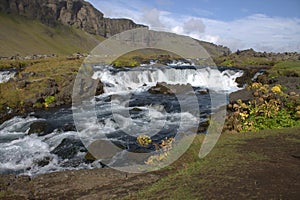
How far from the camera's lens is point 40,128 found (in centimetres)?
2039

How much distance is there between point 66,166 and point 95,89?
22.3 meters

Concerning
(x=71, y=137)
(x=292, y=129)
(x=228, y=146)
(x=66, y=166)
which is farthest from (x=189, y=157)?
(x=71, y=137)

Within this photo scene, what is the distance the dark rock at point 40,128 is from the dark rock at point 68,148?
10.9ft

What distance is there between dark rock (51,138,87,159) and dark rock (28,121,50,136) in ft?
10.9

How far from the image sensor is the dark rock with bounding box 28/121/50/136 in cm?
1961

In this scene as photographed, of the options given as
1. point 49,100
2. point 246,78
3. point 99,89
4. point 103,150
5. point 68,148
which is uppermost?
point 246,78

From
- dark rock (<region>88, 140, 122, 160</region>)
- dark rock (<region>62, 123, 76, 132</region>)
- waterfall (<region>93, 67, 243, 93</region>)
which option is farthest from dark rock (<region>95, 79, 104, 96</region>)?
dark rock (<region>88, 140, 122, 160</region>)

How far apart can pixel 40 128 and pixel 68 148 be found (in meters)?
5.83

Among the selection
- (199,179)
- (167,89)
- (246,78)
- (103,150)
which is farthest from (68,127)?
(246,78)

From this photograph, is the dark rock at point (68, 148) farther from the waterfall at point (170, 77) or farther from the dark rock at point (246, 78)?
the dark rock at point (246, 78)

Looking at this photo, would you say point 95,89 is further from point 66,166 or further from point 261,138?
point 261,138

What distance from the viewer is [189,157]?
873 cm

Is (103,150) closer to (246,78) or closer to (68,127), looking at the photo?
(68,127)

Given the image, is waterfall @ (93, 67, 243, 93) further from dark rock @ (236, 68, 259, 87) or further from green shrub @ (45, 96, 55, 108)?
green shrub @ (45, 96, 55, 108)
